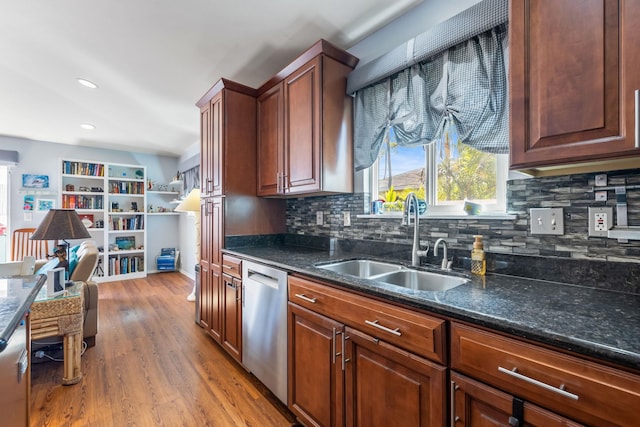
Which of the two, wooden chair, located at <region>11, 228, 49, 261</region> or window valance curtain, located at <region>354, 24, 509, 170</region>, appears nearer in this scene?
window valance curtain, located at <region>354, 24, 509, 170</region>

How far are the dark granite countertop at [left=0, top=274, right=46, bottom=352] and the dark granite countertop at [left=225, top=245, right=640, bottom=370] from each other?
1.04m

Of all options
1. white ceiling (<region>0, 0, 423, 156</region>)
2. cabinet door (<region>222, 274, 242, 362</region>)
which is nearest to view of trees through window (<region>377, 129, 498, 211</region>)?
white ceiling (<region>0, 0, 423, 156</region>)

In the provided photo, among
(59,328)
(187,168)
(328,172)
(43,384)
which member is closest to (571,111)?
(328,172)

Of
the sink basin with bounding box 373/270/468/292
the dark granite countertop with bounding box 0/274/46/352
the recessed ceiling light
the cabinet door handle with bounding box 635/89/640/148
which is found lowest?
the sink basin with bounding box 373/270/468/292

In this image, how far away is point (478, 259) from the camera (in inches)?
55.1

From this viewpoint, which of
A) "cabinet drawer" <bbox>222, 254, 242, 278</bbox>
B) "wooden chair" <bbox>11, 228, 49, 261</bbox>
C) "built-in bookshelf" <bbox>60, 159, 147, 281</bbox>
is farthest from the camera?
"built-in bookshelf" <bbox>60, 159, 147, 281</bbox>

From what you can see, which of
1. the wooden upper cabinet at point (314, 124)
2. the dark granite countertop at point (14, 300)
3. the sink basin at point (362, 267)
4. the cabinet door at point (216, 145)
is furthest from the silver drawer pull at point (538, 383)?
the cabinet door at point (216, 145)

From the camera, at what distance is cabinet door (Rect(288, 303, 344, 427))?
133 centimetres

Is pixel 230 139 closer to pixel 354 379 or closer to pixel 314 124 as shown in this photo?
pixel 314 124

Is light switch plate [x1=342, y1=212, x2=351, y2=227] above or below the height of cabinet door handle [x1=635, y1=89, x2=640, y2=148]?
below

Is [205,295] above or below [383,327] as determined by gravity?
below

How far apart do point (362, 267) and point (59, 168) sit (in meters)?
5.41

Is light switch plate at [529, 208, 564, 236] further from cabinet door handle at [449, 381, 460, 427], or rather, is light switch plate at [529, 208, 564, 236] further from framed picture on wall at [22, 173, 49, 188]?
framed picture on wall at [22, 173, 49, 188]

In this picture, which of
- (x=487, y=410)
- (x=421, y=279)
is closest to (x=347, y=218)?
(x=421, y=279)
